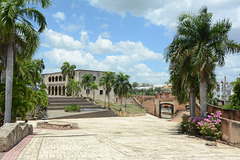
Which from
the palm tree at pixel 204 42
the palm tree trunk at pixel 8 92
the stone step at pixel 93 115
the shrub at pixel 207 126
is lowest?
the stone step at pixel 93 115

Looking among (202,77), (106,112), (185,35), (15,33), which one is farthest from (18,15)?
(106,112)

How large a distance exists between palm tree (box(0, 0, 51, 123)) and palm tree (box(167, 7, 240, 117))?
7.76 metres

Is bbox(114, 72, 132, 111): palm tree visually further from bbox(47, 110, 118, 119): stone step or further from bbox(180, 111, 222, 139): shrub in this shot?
bbox(180, 111, 222, 139): shrub

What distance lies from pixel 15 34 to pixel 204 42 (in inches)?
405

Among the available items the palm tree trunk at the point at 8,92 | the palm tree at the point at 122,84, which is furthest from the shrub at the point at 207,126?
the palm tree at the point at 122,84

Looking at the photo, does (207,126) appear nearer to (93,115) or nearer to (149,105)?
(93,115)

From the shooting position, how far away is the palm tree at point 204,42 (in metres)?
10.7

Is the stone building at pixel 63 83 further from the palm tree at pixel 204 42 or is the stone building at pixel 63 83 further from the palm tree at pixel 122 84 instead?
the palm tree at pixel 204 42

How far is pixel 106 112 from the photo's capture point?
105ft

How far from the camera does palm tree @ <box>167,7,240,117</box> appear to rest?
35.2 feet

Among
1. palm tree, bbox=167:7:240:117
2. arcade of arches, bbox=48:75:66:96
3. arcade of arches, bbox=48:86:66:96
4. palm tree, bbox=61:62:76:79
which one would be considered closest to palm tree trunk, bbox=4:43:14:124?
palm tree, bbox=167:7:240:117

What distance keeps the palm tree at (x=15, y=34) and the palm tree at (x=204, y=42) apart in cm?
776

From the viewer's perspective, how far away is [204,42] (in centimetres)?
1159

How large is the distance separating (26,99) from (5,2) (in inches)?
215
